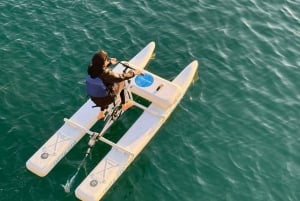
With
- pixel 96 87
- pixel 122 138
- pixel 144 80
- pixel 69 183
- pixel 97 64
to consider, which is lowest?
A: pixel 69 183

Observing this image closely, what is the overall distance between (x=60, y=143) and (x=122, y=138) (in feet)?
7.87

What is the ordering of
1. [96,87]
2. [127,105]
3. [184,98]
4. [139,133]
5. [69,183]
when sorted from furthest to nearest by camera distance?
[184,98], [127,105], [139,133], [69,183], [96,87]

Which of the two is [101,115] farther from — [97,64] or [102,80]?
[97,64]

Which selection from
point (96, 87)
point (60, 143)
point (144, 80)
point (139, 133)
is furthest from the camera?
point (144, 80)

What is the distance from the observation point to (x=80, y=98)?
1933 cm

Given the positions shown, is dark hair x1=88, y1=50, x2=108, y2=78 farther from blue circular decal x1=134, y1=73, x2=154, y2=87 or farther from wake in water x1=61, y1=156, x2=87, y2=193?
blue circular decal x1=134, y1=73, x2=154, y2=87

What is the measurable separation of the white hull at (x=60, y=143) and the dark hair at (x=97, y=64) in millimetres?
3235

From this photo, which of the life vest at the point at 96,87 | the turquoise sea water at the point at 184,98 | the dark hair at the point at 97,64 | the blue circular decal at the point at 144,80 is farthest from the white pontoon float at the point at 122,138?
the dark hair at the point at 97,64

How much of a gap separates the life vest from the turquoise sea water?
2713 millimetres

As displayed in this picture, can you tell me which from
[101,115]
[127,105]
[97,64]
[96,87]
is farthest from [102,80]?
[127,105]

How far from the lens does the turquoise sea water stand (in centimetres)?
1634

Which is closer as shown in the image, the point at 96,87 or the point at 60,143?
the point at 96,87

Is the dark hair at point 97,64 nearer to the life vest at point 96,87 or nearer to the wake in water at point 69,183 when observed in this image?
the life vest at point 96,87

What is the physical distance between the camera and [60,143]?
16891 mm
